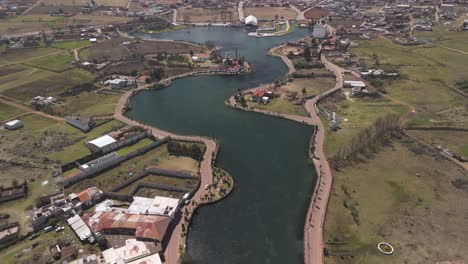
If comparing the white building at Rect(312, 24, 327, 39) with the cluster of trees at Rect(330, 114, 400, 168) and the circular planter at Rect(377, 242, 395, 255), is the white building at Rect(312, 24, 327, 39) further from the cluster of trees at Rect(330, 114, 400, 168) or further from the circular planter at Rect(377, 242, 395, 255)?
the circular planter at Rect(377, 242, 395, 255)

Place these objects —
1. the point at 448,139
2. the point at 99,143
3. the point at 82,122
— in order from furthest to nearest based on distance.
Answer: the point at 82,122 → the point at 448,139 → the point at 99,143

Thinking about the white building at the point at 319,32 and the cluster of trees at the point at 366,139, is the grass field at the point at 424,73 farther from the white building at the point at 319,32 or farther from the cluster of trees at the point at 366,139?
the white building at the point at 319,32

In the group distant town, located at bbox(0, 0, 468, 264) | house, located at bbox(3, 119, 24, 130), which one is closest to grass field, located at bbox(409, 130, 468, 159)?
distant town, located at bbox(0, 0, 468, 264)

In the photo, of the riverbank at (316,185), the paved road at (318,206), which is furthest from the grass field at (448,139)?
the riverbank at (316,185)

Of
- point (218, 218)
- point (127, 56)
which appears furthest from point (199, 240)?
point (127, 56)

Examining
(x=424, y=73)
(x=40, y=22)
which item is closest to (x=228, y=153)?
(x=424, y=73)

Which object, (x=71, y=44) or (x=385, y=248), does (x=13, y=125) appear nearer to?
(x=71, y=44)
